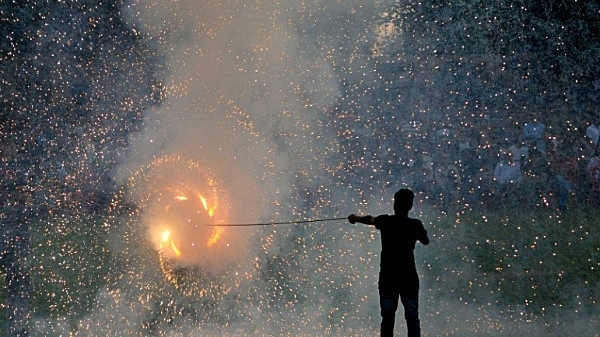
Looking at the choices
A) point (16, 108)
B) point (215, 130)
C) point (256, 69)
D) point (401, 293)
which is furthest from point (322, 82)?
point (401, 293)

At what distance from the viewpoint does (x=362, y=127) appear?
8.12 metres

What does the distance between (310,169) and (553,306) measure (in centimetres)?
290

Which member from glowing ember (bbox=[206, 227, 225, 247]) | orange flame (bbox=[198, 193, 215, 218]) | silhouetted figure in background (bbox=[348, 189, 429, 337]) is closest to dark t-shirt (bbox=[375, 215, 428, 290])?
silhouetted figure in background (bbox=[348, 189, 429, 337])

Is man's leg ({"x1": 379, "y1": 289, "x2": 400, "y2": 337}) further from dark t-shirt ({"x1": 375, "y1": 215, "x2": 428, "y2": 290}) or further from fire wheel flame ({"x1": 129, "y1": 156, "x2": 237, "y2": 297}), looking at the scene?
fire wheel flame ({"x1": 129, "y1": 156, "x2": 237, "y2": 297})

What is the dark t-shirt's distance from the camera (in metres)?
3.46

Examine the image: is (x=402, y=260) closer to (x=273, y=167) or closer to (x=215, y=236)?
(x=215, y=236)

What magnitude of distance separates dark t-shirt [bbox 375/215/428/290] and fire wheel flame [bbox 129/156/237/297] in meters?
2.43

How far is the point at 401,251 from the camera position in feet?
11.3

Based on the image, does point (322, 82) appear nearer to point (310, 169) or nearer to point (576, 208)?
point (310, 169)

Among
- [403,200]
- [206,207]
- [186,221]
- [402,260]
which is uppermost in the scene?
[206,207]

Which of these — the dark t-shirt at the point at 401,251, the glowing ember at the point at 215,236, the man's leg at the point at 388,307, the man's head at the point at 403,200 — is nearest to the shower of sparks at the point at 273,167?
the glowing ember at the point at 215,236

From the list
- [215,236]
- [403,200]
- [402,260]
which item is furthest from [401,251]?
[215,236]

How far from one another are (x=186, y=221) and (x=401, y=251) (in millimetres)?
3053

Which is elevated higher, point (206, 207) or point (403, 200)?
point (206, 207)
